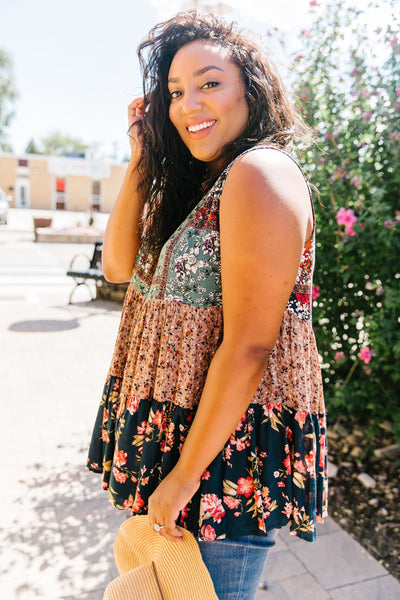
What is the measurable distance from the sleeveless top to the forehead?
0.31 metres

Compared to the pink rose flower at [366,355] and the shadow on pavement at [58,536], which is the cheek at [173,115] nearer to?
the shadow on pavement at [58,536]

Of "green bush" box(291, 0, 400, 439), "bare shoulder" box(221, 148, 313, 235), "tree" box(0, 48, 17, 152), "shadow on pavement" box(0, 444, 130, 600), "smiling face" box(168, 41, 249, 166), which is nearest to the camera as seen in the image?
"bare shoulder" box(221, 148, 313, 235)

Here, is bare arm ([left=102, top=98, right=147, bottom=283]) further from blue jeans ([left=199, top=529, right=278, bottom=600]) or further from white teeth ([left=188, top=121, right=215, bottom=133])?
blue jeans ([left=199, top=529, right=278, bottom=600])

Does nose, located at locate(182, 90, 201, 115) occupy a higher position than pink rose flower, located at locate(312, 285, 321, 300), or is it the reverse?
nose, located at locate(182, 90, 201, 115)

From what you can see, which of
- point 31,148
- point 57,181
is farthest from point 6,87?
point 31,148

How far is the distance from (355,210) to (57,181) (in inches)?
1574

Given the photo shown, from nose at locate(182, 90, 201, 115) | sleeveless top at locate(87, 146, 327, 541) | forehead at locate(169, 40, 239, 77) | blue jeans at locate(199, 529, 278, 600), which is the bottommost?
blue jeans at locate(199, 529, 278, 600)

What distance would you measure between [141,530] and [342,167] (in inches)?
104

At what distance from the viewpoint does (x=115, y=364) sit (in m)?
1.32

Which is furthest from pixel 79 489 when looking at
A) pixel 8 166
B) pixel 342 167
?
pixel 8 166

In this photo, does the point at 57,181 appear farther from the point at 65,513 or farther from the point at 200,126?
the point at 200,126

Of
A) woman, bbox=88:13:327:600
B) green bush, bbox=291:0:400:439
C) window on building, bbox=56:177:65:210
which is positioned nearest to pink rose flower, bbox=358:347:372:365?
green bush, bbox=291:0:400:439

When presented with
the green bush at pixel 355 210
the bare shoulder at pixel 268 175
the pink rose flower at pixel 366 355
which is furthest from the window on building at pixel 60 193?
the bare shoulder at pixel 268 175

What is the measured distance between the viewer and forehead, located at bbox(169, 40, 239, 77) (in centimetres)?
116
